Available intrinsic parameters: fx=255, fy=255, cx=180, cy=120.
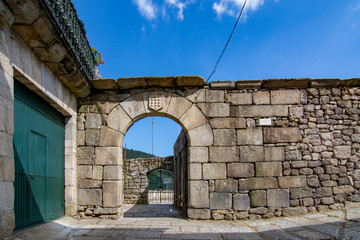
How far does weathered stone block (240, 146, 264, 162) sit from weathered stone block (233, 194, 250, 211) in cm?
66

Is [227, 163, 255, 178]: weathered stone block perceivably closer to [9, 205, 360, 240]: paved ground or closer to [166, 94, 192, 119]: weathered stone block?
[9, 205, 360, 240]: paved ground

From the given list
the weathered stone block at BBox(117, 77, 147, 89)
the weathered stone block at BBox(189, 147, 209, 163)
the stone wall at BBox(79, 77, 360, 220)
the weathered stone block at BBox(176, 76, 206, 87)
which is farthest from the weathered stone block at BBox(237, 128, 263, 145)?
the weathered stone block at BBox(117, 77, 147, 89)

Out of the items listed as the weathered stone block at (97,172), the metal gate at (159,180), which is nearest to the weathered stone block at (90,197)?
the weathered stone block at (97,172)

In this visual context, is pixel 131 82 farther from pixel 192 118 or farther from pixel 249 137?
pixel 249 137

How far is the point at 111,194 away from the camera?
15.6 feet

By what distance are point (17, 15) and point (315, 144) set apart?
204 inches

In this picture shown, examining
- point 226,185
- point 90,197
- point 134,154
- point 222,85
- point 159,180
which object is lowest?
point 159,180

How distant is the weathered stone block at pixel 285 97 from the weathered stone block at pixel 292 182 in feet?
4.82

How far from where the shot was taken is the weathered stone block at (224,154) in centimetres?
483

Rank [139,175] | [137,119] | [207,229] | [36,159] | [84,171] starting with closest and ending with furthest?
[36,159], [207,229], [84,171], [137,119], [139,175]

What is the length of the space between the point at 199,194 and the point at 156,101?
1.95 meters

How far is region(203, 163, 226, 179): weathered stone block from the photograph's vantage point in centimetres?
477

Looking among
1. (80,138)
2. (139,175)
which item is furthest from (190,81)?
(139,175)

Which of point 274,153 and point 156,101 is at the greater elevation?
point 156,101
